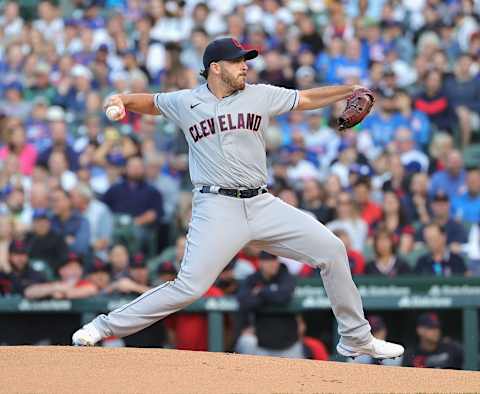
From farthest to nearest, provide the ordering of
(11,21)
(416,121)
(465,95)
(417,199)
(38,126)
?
(11,21)
(38,126)
(465,95)
(416,121)
(417,199)

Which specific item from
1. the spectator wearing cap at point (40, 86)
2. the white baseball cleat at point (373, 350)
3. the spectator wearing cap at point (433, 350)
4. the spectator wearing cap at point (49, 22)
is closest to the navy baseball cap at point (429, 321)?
the spectator wearing cap at point (433, 350)

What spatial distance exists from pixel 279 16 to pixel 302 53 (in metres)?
1.07

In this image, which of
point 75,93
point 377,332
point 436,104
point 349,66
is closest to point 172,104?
point 377,332

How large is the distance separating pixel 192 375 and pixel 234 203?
3.21ft

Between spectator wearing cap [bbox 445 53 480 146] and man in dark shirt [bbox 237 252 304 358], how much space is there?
3694mm

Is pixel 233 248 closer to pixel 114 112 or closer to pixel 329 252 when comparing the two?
pixel 329 252

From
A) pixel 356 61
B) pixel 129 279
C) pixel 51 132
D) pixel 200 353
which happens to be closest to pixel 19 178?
pixel 51 132

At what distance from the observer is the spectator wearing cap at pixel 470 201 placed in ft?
35.5

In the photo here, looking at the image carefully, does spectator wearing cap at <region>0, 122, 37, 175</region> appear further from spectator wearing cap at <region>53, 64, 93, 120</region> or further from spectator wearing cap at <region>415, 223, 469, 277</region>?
spectator wearing cap at <region>415, 223, 469, 277</region>

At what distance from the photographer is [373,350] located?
6816 millimetres

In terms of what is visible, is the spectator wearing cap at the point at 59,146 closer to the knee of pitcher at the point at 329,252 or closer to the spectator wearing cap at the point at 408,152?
the spectator wearing cap at the point at 408,152

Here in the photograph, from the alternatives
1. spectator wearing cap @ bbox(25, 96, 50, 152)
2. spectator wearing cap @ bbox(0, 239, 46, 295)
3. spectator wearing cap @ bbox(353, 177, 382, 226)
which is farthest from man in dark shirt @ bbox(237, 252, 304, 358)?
spectator wearing cap @ bbox(25, 96, 50, 152)

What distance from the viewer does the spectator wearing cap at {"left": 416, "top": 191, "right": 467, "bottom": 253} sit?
33.3ft

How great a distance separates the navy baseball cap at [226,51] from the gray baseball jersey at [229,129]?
0.19m
